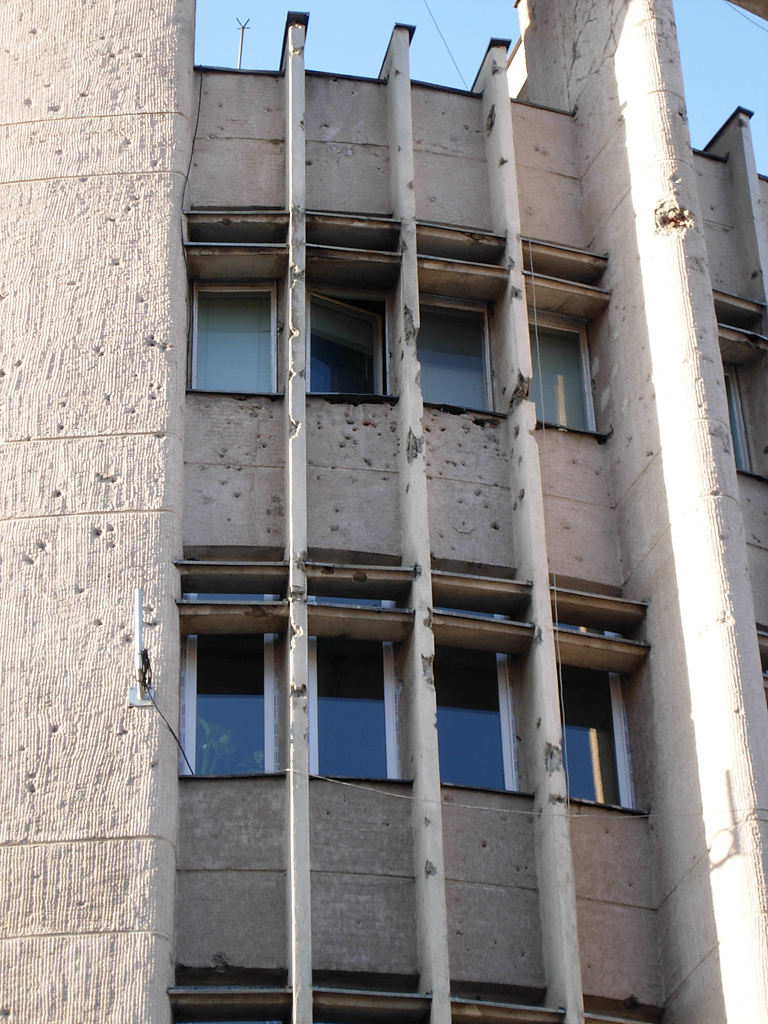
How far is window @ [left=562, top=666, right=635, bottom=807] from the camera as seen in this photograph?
503 inches

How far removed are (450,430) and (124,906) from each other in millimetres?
5226

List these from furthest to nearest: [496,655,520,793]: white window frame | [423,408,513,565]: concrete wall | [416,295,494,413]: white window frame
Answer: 1. [416,295,494,413]: white window frame
2. [423,408,513,565]: concrete wall
3. [496,655,520,793]: white window frame

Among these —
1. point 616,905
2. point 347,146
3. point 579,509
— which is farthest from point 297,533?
point 347,146

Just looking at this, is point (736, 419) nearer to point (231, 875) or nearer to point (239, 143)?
point (239, 143)

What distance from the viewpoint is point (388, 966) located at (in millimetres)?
11070

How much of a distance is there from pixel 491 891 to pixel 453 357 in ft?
17.4

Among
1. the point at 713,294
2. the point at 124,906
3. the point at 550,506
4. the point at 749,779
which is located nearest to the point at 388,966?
the point at 124,906

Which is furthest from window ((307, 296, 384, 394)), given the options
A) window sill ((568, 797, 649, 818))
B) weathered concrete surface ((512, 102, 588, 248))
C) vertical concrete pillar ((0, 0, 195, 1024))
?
window sill ((568, 797, 649, 818))

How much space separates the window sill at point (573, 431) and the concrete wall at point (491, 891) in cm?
367

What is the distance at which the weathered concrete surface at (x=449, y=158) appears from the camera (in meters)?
14.9

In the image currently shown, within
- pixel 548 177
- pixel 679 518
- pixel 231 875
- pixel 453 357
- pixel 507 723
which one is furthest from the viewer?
pixel 548 177

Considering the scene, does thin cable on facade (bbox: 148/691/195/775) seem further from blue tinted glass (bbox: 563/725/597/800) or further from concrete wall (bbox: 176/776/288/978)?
blue tinted glass (bbox: 563/725/597/800)

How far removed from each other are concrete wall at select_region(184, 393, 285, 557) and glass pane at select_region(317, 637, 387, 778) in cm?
100

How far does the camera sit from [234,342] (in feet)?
46.6
